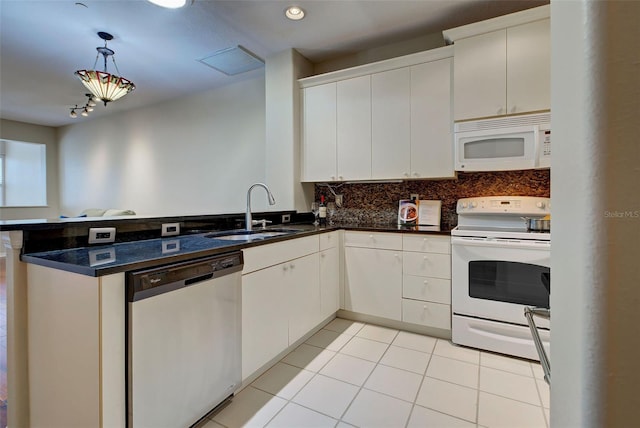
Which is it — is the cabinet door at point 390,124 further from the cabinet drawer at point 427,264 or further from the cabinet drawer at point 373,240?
the cabinet drawer at point 427,264

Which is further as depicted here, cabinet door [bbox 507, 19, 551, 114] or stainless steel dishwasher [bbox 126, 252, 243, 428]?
cabinet door [bbox 507, 19, 551, 114]

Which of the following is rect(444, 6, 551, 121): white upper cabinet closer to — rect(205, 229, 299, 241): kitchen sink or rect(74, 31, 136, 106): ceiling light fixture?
rect(205, 229, 299, 241): kitchen sink

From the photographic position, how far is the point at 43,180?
260 inches

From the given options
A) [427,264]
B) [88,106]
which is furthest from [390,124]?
[88,106]

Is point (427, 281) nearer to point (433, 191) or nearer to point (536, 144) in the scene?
point (433, 191)

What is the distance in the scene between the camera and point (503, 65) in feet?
7.60

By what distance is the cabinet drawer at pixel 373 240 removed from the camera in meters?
2.56

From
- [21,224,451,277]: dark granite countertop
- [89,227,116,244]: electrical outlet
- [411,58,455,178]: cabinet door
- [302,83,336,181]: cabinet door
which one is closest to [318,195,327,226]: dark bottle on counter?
[302,83,336,181]: cabinet door

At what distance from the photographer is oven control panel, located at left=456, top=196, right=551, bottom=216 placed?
2260 mm

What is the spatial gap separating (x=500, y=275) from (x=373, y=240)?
3.19 ft

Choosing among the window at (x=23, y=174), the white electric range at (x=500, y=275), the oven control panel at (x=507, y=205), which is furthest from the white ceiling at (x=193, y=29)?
the window at (x=23, y=174)

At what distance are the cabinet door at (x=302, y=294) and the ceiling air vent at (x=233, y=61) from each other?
227 centimetres

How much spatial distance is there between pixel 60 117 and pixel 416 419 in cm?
756

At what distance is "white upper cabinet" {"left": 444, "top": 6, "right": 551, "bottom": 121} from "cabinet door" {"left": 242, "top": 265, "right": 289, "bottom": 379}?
1.94m
